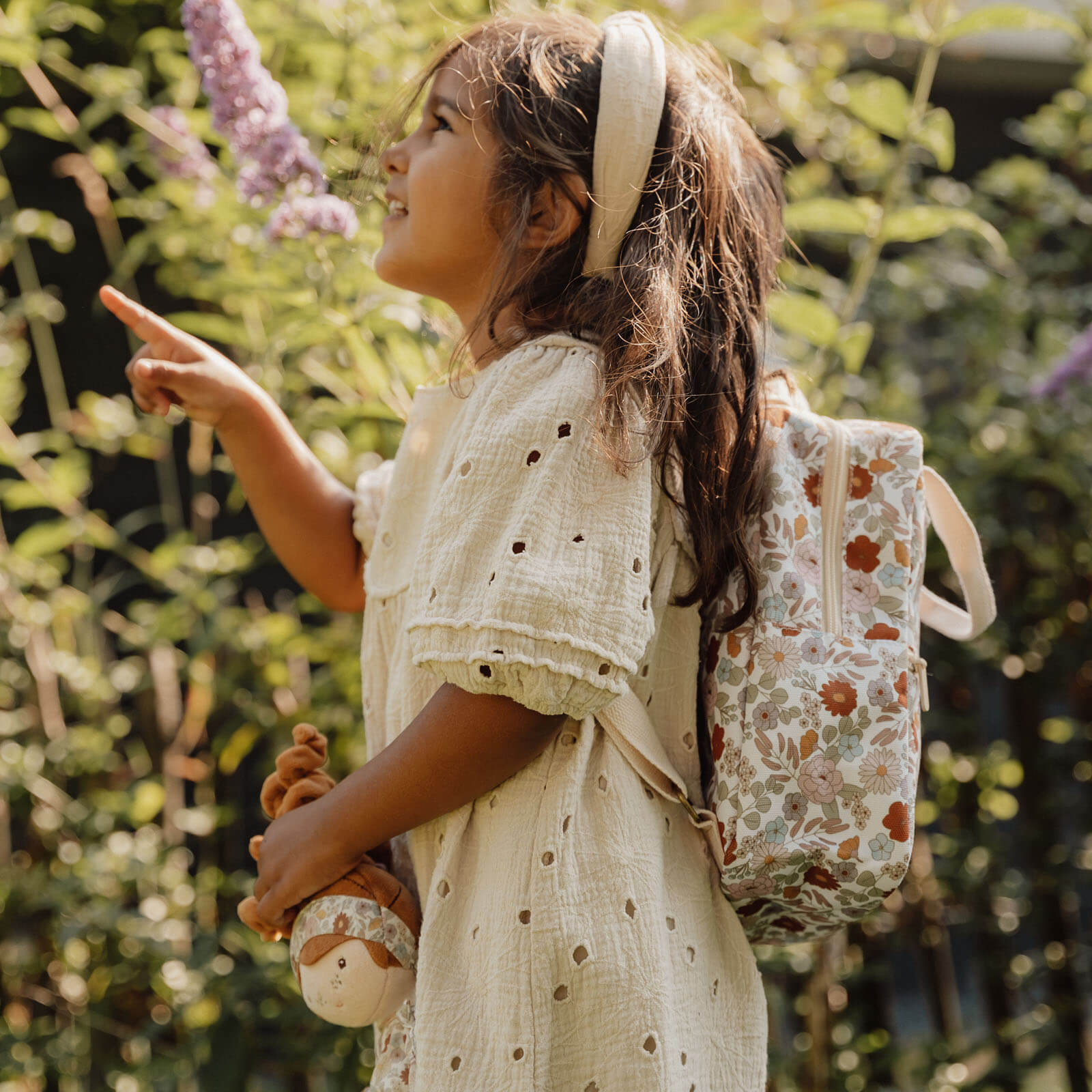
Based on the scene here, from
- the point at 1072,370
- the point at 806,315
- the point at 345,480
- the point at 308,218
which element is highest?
the point at 308,218

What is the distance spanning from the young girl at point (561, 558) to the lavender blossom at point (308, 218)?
4.8 inches

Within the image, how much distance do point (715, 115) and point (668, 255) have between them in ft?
0.52

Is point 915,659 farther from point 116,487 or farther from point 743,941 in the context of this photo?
point 116,487

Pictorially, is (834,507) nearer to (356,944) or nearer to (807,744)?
(807,744)

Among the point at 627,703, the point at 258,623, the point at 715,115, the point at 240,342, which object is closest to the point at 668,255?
the point at 715,115

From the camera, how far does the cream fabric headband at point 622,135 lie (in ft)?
2.93

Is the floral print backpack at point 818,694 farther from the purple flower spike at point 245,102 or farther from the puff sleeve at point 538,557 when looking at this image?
the purple flower spike at point 245,102

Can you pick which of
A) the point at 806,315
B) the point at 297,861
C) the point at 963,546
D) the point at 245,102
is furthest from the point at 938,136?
the point at 297,861

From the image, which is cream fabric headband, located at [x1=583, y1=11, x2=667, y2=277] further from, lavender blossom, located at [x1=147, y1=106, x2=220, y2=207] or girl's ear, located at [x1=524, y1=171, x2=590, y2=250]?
lavender blossom, located at [x1=147, y1=106, x2=220, y2=207]

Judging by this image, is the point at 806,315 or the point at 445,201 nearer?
the point at 445,201

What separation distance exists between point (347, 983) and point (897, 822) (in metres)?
0.41

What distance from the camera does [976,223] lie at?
121 cm

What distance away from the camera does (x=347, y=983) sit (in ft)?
2.78

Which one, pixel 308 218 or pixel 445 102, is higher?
pixel 445 102
